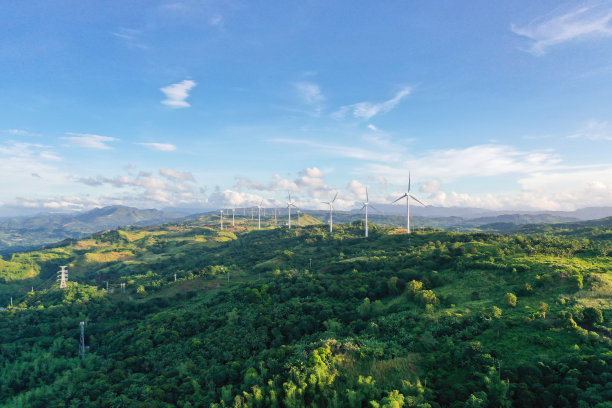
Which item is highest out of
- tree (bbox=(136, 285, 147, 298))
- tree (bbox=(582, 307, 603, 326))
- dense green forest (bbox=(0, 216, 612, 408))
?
tree (bbox=(582, 307, 603, 326))

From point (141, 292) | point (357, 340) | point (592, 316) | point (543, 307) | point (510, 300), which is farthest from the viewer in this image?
point (141, 292)

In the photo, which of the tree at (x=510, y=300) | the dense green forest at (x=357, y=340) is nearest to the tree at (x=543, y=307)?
the dense green forest at (x=357, y=340)

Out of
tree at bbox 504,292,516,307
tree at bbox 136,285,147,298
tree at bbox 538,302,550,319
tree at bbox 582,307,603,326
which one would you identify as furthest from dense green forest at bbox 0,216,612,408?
tree at bbox 136,285,147,298

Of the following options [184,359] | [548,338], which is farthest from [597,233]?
[184,359]

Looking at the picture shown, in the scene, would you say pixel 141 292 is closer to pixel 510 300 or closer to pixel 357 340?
pixel 357 340

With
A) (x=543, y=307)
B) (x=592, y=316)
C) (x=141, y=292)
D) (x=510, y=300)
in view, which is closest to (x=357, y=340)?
(x=510, y=300)

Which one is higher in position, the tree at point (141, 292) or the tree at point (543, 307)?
the tree at point (543, 307)

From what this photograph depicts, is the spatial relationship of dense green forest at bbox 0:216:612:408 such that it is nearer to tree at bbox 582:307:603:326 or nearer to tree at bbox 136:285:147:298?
tree at bbox 582:307:603:326

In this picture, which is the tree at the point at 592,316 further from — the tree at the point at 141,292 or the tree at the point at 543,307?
the tree at the point at 141,292

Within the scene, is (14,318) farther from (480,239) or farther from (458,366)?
(480,239)
